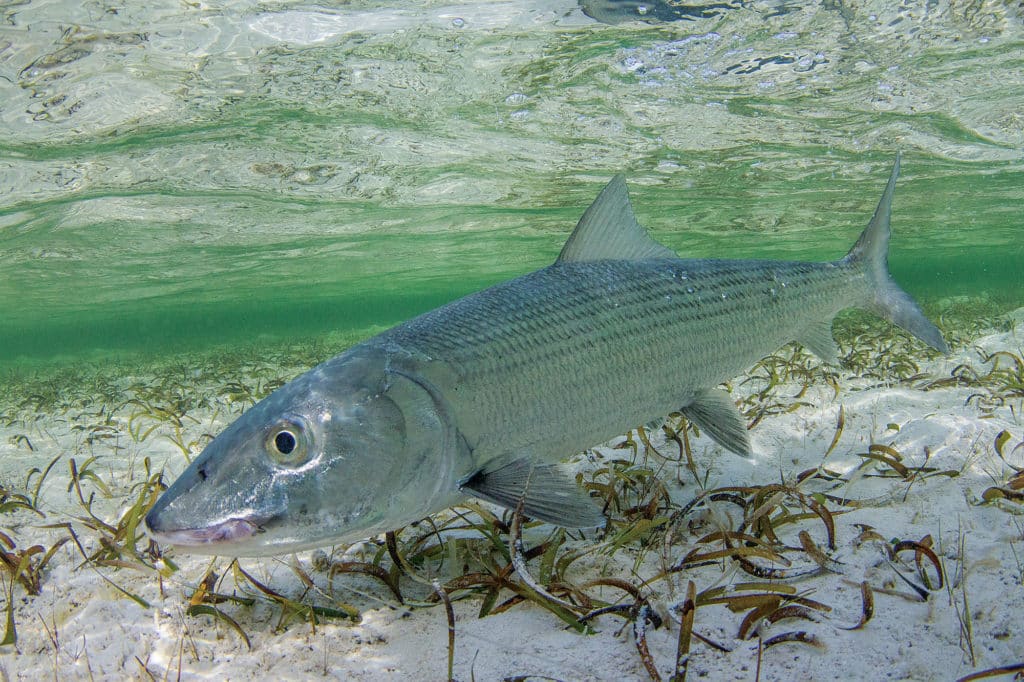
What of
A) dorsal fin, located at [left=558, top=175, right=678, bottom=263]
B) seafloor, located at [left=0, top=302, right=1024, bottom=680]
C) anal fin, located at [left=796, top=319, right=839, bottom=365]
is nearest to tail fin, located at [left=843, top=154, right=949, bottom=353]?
anal fin, located at [left=796, top=319, right=839, bottom=365]

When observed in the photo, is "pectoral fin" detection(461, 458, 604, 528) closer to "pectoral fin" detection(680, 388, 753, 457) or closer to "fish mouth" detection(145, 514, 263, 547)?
"fish mouth" detection(145, 514, 263, 547)

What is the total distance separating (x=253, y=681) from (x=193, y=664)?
424 mm

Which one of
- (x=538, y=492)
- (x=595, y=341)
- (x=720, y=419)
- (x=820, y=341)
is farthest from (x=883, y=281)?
(x=538, y=492)

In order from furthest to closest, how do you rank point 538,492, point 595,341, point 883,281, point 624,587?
point 883,281
point 595,341
point 624,587
point 538,492

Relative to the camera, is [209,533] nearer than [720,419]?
Yes

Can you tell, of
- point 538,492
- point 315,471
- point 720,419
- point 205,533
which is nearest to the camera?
point 205,533

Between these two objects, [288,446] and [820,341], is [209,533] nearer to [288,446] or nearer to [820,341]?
[288,446]

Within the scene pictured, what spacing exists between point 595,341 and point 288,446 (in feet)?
5.56

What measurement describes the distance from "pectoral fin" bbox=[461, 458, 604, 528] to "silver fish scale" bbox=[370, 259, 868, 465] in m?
0.17

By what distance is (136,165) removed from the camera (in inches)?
531

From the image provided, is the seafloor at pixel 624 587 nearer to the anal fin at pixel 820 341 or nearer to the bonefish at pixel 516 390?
the bonefish at pixel 516 390

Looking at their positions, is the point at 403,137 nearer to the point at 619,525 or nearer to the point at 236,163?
the point at 236,163

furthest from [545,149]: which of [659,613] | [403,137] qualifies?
[659,613]

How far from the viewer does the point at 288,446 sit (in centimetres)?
231
